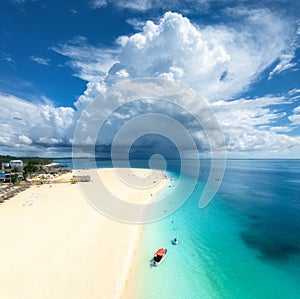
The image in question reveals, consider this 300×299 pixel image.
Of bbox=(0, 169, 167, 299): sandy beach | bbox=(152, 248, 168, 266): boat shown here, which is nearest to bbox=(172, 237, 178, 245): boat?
bbox=(152, 248, 168, 266): boat

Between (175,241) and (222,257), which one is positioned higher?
(175,241)

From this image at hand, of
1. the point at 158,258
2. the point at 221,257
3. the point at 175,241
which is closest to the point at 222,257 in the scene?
the point at 221,257

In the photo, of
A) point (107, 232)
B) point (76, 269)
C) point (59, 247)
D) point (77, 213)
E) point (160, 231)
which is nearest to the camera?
point (76, 269)

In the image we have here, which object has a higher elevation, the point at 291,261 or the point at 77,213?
the point at 77,213

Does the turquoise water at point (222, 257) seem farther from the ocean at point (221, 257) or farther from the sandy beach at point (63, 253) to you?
the sandy beach at point (63, 253)

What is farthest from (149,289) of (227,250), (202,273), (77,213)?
(77,213)

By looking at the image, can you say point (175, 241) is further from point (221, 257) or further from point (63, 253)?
point (63, 253)

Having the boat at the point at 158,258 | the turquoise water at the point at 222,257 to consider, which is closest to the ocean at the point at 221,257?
the turquoise water at the point at 222,257

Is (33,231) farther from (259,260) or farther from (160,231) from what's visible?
(259,260)
